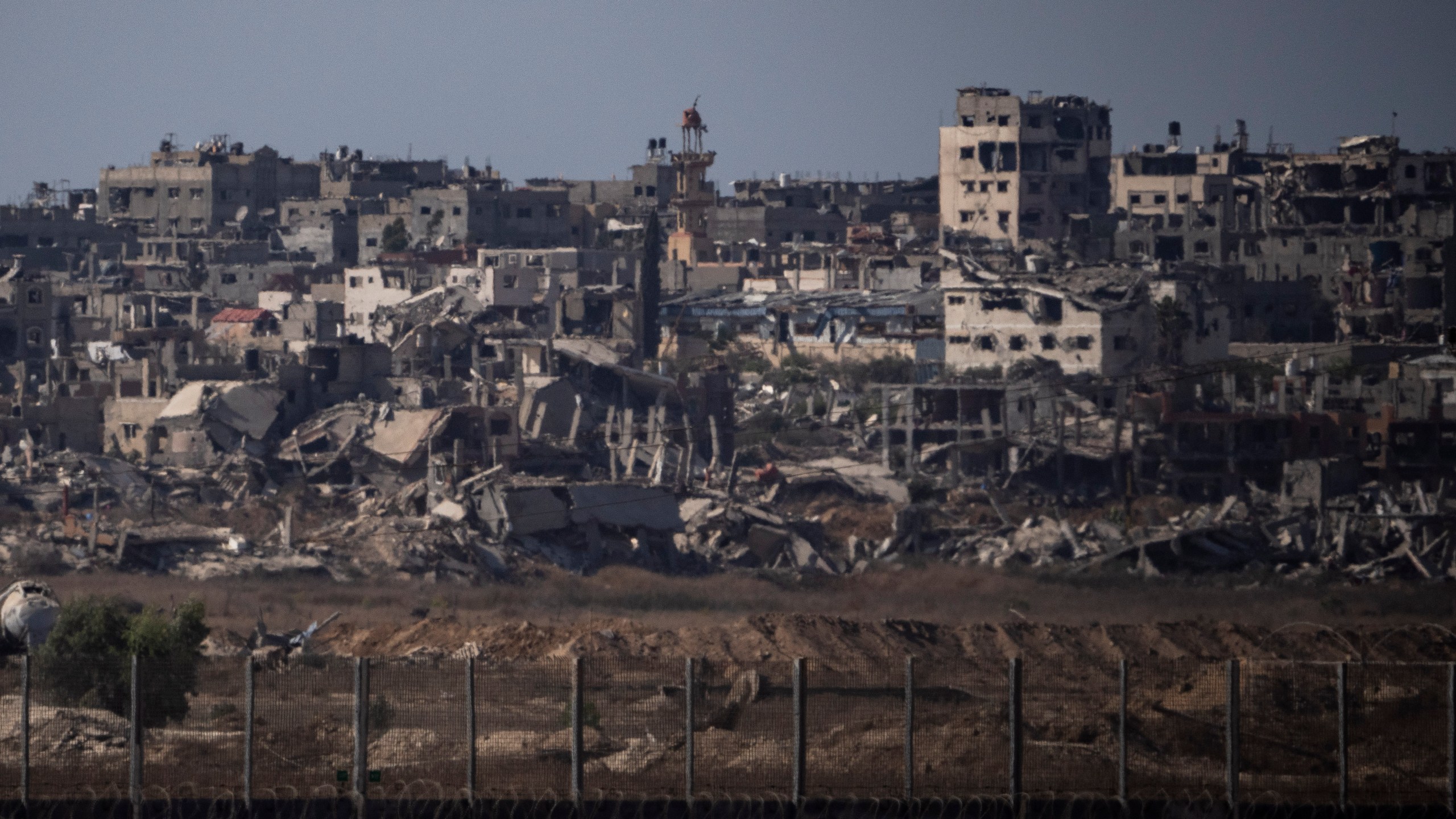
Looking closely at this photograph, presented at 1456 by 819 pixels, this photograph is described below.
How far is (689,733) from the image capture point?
1592 cm

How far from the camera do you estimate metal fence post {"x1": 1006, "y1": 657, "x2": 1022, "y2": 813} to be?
1573 cm

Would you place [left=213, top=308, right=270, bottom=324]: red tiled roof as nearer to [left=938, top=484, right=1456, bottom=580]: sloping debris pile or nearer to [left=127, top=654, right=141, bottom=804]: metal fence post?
[left=938, top=484, right=1456, bottom=580]: sloping debris pile

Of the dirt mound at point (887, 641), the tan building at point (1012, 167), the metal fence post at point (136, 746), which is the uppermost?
the tan building at point (1012, 167)

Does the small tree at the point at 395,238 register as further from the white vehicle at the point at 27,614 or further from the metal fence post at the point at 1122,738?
the metal fence post at the point at 1122,738

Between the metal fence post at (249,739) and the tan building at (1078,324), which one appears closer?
the metal fence post at (249,739)

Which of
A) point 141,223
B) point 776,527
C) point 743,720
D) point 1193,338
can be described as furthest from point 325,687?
point 141,223

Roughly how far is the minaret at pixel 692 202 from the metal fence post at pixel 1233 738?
211ft

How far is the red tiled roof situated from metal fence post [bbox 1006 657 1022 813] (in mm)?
53367

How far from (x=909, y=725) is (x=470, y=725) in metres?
3.40

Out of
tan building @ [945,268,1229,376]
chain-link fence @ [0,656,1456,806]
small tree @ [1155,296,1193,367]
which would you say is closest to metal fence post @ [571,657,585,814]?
chain-link fence @ [0,656,1456,806]

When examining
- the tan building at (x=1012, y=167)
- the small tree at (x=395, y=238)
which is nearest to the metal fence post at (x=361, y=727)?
the small tree at (x=395, y=238)

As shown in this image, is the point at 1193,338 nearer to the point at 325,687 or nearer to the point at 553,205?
the point at 553,205

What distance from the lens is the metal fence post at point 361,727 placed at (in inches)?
620

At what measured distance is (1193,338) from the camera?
5862 centimetres
